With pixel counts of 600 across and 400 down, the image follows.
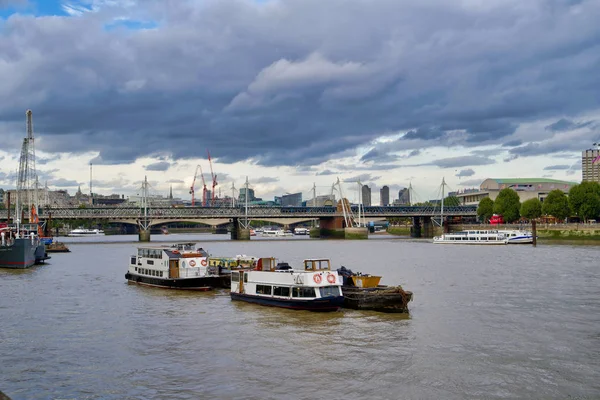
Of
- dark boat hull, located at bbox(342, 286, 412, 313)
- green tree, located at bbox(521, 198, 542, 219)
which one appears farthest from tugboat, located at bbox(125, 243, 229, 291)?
green tree, located at bbox(521, 198, 542, 219)

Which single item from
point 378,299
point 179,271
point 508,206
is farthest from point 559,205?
point 378,299

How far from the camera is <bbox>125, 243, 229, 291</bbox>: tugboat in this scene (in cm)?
6034

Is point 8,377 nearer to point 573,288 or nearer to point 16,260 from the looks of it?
point 573,288

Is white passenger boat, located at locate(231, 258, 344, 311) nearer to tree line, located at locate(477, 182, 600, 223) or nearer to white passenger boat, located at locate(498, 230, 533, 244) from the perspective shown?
white passenger boat, located at locate(498, 230, 533, 244)

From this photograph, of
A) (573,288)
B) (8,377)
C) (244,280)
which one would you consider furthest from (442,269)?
(8,377)

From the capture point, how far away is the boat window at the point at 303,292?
45.1m

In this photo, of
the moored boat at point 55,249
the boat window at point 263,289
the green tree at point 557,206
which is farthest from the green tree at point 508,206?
the boat window at point 263,289

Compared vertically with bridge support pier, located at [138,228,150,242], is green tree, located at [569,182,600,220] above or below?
→ above

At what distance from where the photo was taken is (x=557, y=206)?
167 metres

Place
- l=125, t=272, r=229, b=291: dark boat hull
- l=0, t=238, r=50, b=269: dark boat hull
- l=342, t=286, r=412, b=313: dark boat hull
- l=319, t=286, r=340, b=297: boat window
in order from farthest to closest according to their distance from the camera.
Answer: l=0, t=238, r=50, b=269: dark boat hull, l=125, t=272, r=229, b=291: dark boat hull, l=319, t=286, r=340, b=297: boat window, l=342, t=286, r=412, b=313: dark boat hull

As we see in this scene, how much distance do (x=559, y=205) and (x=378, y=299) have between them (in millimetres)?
136978

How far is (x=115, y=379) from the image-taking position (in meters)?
28.9

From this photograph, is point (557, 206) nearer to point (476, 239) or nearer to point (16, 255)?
point (476, 239)

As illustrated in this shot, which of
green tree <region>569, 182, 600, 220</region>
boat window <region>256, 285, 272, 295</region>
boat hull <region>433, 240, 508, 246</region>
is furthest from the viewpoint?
green tree <region>569, 182, 600, 220</region>
